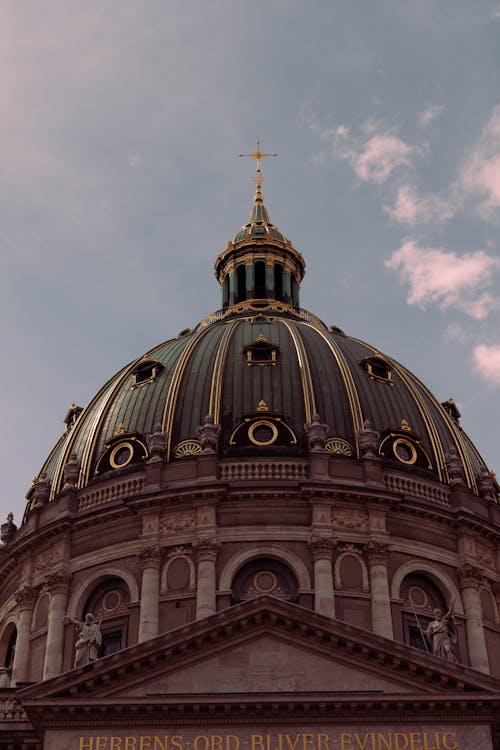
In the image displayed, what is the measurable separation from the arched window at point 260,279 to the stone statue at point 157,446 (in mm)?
19228

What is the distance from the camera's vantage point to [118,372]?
67.9 m

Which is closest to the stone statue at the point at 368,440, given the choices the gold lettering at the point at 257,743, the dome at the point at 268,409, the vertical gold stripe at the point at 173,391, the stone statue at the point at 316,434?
the dome at the point at 268,409

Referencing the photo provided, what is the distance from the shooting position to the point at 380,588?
177 feet

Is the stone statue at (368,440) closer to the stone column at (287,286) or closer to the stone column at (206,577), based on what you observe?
the stone column at (206,577)

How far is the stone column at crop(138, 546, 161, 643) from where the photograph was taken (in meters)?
52.9

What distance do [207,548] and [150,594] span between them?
10.1 feet

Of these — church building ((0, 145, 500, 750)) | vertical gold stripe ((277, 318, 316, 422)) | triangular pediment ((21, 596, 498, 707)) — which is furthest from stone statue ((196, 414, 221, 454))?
triangular pediment ((21, 596, 498, 707))

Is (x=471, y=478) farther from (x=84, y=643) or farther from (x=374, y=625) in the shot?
(x=84, y=643)

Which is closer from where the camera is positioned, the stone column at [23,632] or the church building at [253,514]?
the church building at [253,514]

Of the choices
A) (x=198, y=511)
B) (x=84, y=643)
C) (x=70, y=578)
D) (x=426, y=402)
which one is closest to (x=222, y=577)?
(x=198, y=511)

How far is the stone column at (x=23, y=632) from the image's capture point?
182ft

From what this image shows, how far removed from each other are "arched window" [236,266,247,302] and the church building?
7552 mm

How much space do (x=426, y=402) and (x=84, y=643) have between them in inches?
1045

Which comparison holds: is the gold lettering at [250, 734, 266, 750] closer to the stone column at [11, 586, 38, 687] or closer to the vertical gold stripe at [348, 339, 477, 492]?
the stone column at [11, 586, 38, 687]
